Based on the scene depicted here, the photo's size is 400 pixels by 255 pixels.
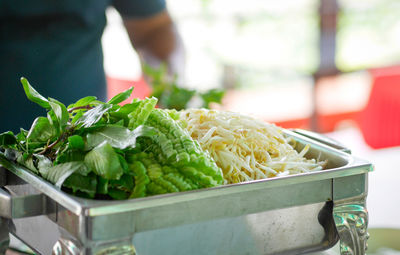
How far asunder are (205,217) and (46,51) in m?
1.36

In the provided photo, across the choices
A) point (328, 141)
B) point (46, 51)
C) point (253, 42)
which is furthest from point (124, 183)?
point (253, 42)

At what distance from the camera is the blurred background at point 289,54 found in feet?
18.5

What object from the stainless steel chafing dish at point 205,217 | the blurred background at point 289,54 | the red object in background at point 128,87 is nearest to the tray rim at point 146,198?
the stainless steel chafing dish at point 205,217

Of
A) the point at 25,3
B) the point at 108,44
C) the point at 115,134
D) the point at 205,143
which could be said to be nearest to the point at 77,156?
the point at 115,134

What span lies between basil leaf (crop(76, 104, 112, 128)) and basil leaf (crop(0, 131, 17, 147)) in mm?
134

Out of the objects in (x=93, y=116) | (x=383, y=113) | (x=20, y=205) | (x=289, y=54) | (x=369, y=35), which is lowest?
(x=383, y=113)

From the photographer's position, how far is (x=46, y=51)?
200 cm

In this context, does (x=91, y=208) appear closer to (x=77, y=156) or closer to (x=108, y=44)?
(x=77, y=156)

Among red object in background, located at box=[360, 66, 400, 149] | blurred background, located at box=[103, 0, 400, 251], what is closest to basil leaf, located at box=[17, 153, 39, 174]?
red object in background, located at box=[360, 66, 400, 149]

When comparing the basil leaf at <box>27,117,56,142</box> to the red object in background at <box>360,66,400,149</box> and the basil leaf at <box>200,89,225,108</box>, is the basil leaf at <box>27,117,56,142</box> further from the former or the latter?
the red object in background at <box>360,66,400,149</box>

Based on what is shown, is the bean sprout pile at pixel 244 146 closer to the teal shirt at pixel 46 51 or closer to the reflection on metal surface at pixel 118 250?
the reflection on metal surface at pixel 118 250

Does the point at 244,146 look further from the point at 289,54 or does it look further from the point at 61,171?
the point at 289,54

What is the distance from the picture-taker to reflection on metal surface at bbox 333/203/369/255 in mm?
953

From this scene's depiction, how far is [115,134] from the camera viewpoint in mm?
833
